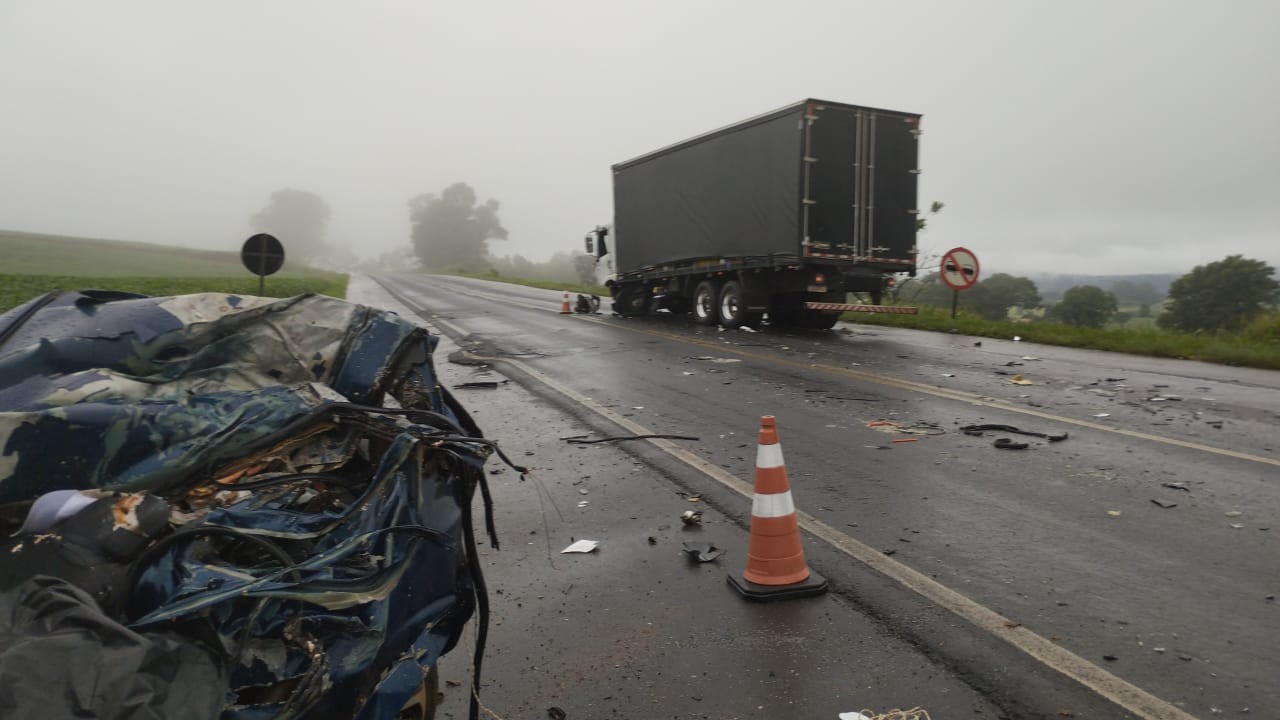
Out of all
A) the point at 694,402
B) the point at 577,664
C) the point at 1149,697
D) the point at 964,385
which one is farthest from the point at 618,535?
the point at 964,385

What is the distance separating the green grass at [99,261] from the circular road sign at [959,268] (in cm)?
5157

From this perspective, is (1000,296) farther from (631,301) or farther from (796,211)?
(631,301)

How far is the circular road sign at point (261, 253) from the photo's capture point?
15688 mm

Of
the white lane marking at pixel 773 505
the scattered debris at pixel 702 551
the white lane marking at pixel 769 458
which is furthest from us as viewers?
the scattered debris at pixel 702 551

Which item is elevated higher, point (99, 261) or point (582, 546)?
point (99, 261)

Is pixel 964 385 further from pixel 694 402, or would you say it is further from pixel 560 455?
pixel 560 455

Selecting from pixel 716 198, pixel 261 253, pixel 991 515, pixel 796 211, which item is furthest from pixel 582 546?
pixel 261 253

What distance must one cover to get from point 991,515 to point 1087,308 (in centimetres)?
1409

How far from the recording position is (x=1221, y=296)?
A: 1705 centimetres

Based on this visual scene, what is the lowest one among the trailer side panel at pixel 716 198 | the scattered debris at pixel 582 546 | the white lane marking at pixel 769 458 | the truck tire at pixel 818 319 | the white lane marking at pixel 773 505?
the scattered debris at pixel 582 546

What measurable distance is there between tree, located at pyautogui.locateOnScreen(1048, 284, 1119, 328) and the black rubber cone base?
14.4m

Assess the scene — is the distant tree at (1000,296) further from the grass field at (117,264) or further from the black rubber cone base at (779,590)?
the grass field at (117,264)

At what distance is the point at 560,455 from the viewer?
645 centimetres

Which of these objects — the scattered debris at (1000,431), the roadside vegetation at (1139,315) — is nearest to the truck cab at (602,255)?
the roadside vegetation at (1139,315)
